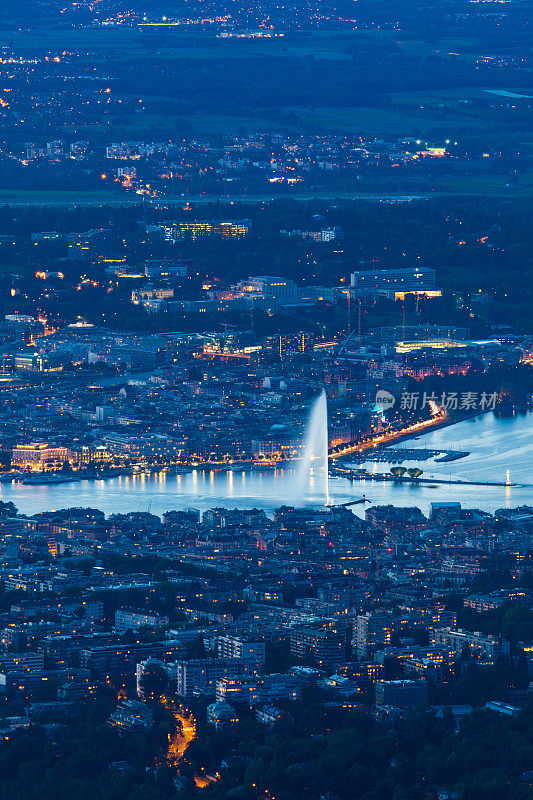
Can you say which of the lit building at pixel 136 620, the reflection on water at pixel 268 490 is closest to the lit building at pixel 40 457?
Result: the reflection on water at pixel 268 490

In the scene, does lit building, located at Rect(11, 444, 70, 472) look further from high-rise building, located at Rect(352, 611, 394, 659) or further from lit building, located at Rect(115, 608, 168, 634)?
high-rise building, located at Rect(352, 611, 394, 659)

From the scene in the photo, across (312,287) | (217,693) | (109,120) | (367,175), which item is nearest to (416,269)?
(312,287)

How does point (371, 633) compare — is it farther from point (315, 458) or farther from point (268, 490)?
point (315, 458)

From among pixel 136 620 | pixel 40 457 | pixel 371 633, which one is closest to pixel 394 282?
pixel 40 457

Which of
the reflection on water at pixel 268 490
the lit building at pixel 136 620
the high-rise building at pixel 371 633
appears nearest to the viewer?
the high-rise building at pixel 371 633

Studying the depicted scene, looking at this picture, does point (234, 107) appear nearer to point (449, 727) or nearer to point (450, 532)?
point (450, 532)

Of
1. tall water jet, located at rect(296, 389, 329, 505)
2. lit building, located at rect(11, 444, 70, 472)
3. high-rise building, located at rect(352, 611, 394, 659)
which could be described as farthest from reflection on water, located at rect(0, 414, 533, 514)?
high-rise building, located at rect(352, 611, 394, 659)

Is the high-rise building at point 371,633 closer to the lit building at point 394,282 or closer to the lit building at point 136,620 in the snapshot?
the lit building at point 136,620
